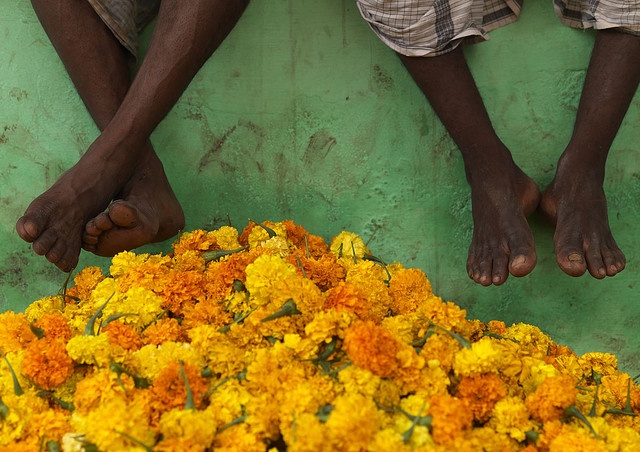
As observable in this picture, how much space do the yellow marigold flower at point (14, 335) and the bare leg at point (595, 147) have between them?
1.23 m

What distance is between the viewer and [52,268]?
195 cm

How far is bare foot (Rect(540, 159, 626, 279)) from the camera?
173 cm

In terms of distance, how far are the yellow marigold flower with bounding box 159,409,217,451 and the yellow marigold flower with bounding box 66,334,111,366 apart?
0.62 feet

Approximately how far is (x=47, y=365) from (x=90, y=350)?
3.1 inches

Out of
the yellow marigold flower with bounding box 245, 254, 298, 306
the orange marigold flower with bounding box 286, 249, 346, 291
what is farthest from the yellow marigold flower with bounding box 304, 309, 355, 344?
the orange marigold flower with bounding box 286, 249, 346, 291

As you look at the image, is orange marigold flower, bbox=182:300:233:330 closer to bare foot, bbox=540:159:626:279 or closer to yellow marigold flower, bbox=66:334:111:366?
yellow marigold flower, bbox=66:334:111:366

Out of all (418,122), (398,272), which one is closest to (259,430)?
(398,272)

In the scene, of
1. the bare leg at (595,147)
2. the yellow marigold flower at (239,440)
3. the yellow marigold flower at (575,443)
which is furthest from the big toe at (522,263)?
the yellow marigold flower at (239,440)

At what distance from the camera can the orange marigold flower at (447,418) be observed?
110 cm

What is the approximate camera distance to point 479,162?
185 centimetres

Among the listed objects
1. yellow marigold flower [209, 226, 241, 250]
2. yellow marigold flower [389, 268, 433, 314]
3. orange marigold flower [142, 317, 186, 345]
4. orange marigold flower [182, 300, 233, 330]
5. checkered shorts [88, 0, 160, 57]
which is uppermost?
checkered shorts [88, 0, 160, 57]

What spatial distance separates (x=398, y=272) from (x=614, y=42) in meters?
0.86

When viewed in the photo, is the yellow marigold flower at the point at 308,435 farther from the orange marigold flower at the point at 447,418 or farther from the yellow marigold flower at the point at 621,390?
the yellow marigold flower at the point at 621,390

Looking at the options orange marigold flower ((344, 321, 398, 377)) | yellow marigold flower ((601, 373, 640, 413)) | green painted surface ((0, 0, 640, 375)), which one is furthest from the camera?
green painted surface ((0, 0, 640, 375))
